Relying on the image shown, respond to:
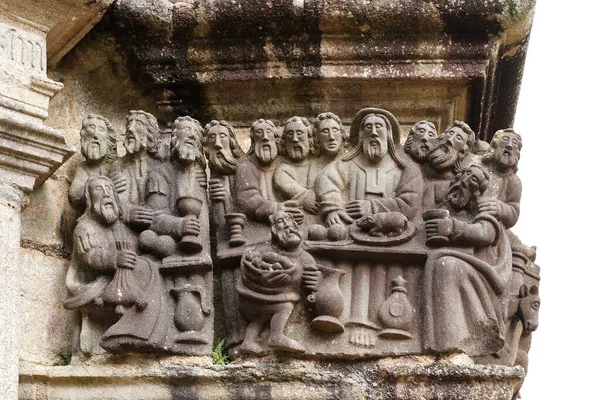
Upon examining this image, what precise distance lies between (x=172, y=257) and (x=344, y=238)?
2.31 feet

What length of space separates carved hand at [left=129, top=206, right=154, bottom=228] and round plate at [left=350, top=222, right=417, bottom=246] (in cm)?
83

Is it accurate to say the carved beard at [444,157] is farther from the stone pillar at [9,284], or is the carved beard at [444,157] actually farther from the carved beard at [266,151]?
the stone pillar at [9,284]

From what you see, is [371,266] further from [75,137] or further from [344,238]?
[75,137]

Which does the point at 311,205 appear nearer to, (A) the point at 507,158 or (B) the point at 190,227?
(B) the point at 190,227

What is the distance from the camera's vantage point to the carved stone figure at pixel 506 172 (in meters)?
6.31

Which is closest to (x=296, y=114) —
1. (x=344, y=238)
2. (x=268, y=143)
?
(x=268, y=143)

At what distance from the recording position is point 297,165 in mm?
6414

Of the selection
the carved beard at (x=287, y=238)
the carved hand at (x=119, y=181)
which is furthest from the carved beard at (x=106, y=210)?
the carved beard at (x=287, y=238)

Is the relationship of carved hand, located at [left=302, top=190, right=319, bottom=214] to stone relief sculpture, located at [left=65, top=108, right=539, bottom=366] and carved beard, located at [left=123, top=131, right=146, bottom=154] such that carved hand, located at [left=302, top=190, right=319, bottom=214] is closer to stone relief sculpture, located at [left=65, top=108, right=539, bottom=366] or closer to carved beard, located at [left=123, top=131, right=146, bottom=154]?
stone relief sculpture, located at [left=65, top=108, right=539, bottom=366]

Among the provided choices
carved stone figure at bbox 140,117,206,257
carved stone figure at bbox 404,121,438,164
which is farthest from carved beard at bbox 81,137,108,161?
carved stone figure at bbox 404,121,438,164

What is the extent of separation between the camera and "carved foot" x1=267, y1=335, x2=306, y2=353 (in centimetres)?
589

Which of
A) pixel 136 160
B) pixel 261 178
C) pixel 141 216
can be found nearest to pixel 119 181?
pixel 136 160

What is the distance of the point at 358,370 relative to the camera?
5.93 m

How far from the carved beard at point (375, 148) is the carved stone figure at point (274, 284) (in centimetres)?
52
